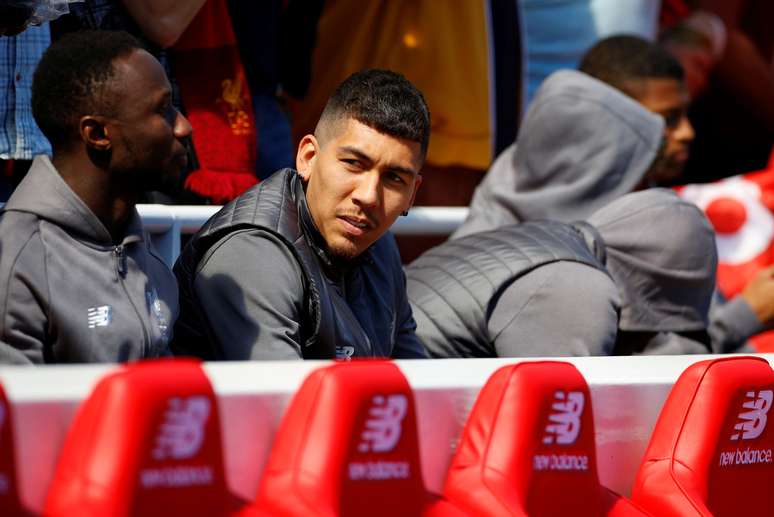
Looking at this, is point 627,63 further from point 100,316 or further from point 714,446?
point 100,316

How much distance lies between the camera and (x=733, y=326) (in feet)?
12.3

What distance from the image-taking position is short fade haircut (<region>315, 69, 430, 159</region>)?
2377 millimetres

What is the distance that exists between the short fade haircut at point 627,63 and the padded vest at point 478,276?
0.85m

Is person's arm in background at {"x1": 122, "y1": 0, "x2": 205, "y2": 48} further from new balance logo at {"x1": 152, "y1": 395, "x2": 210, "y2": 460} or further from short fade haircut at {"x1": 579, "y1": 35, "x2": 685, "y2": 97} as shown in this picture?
new balance logo at {"x1": 152, "y1": 395, "x2": 210, "y2": 460}

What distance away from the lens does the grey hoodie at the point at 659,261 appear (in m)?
3.10

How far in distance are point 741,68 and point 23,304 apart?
383cm

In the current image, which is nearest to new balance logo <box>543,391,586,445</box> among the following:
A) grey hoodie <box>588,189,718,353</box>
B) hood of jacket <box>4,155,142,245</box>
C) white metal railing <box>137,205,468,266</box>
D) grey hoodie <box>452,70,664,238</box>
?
hood of jacket <box>4,155,142,245</box>

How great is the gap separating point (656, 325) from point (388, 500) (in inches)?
61.7

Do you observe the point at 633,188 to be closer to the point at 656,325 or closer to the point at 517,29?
the point at 656,325

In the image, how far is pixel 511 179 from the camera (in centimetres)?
358

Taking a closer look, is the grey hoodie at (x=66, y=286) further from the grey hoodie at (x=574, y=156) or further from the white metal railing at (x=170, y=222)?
the grey hoodie at (x=574, y=156)

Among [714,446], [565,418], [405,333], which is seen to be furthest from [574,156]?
[565,418]

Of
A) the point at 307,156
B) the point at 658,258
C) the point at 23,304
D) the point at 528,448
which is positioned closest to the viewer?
the point at 528,448

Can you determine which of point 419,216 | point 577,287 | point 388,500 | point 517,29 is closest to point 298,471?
point 388,500
